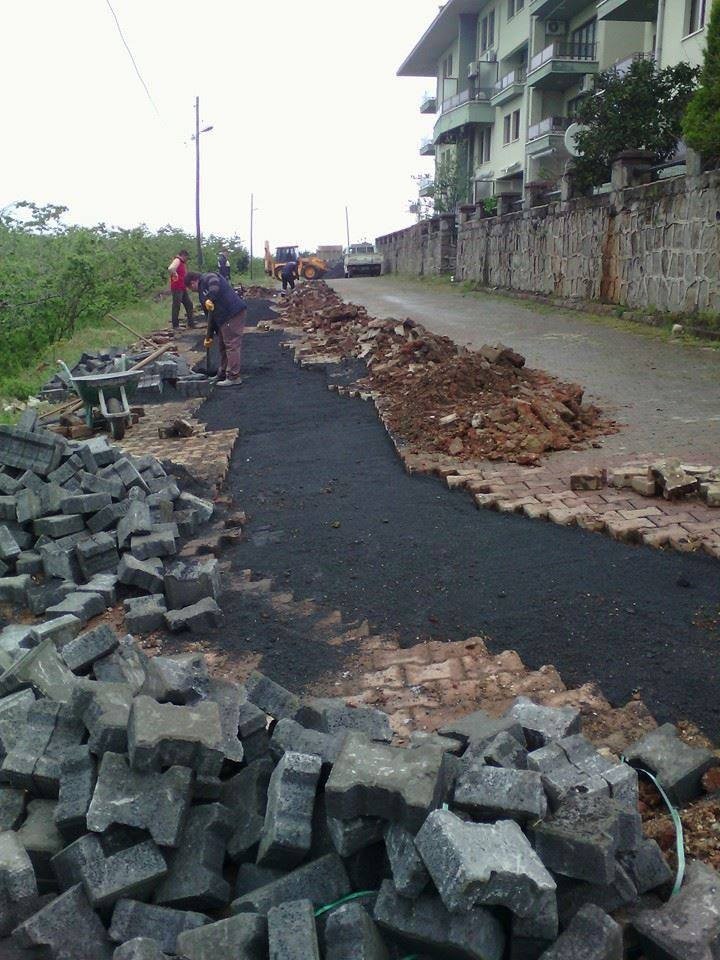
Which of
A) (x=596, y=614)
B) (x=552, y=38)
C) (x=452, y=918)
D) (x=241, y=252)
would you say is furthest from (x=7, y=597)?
(x=241, y=252)

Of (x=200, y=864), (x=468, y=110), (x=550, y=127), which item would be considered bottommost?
(x=200, y=864)

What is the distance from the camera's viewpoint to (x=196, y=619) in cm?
494

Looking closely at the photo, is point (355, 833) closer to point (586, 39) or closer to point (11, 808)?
point (11, 808)

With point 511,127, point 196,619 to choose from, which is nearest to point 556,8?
point 511,127

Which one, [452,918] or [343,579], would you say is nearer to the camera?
[452,918]

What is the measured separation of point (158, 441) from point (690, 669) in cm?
739

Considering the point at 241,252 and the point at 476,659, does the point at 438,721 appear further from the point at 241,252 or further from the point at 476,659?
the point at 241,252

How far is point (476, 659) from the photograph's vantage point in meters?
4.35

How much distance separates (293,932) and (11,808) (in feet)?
4.45

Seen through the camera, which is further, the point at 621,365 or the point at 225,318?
the point at 225,318

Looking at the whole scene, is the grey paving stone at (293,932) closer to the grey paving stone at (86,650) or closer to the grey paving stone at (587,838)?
the grey paving stone at (587,838)

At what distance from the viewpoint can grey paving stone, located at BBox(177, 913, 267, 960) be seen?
2.49 m

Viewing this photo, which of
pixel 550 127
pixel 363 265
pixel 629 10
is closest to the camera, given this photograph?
pixel 629 10

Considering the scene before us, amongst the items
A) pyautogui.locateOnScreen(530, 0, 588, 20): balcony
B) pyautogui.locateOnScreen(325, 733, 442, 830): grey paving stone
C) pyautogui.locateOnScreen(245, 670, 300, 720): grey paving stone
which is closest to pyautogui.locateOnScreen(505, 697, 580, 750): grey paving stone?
pyautogui.locateOnScreen(325, 733, 442, 830): grey paving stone
